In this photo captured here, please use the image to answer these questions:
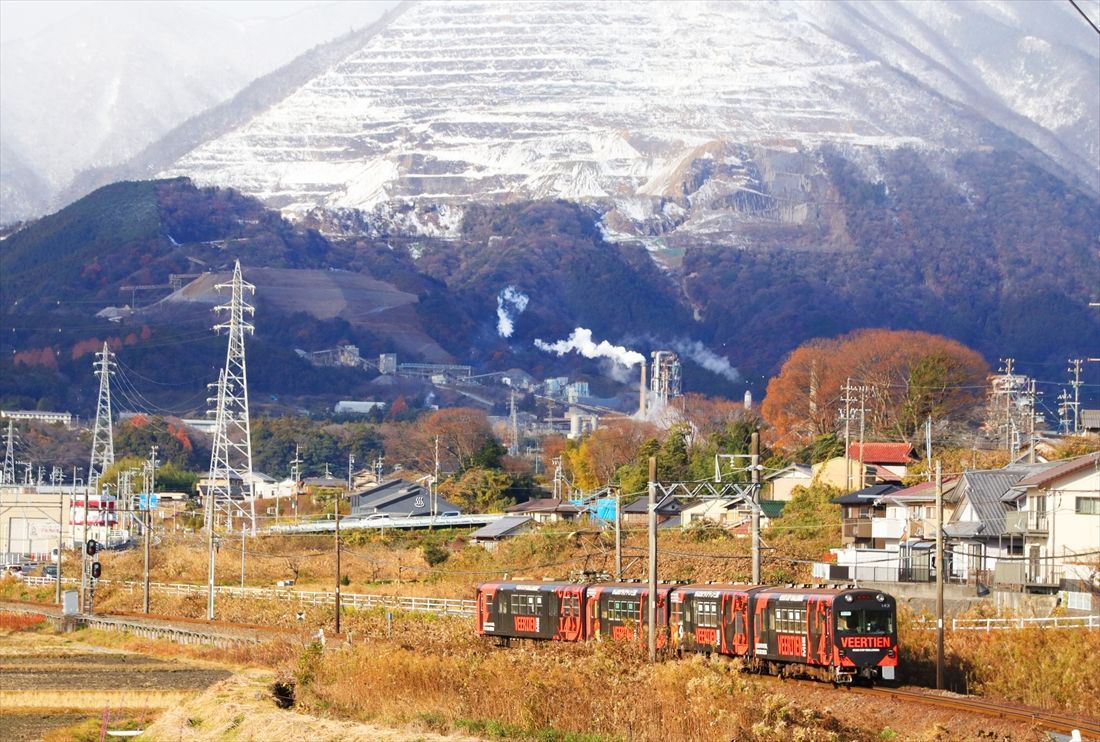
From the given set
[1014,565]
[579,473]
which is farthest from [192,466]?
[1014,565]

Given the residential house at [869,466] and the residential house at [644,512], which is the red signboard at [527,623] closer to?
the residential house at [869,466]

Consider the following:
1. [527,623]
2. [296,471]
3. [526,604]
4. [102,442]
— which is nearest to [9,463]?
[102,442]

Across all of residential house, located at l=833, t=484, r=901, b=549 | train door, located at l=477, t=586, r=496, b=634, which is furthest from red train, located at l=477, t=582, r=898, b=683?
residential house, located at l=833, t=484, r=901, b=549

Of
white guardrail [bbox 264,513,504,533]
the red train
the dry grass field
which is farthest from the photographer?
white guardrail [bbox 264,513,504,533]

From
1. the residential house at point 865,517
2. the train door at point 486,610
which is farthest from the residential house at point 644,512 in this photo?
the train door at point 486,610

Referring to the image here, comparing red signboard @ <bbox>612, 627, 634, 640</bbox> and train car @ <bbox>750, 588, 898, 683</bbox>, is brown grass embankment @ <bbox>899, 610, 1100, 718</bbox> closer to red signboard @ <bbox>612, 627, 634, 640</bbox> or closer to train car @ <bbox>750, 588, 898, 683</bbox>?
train car @ <bbox>750, 588, 898, 683</bbox>

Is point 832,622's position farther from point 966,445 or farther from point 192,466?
point 192,466

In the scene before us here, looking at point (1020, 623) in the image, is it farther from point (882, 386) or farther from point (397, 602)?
point (882, 386)
